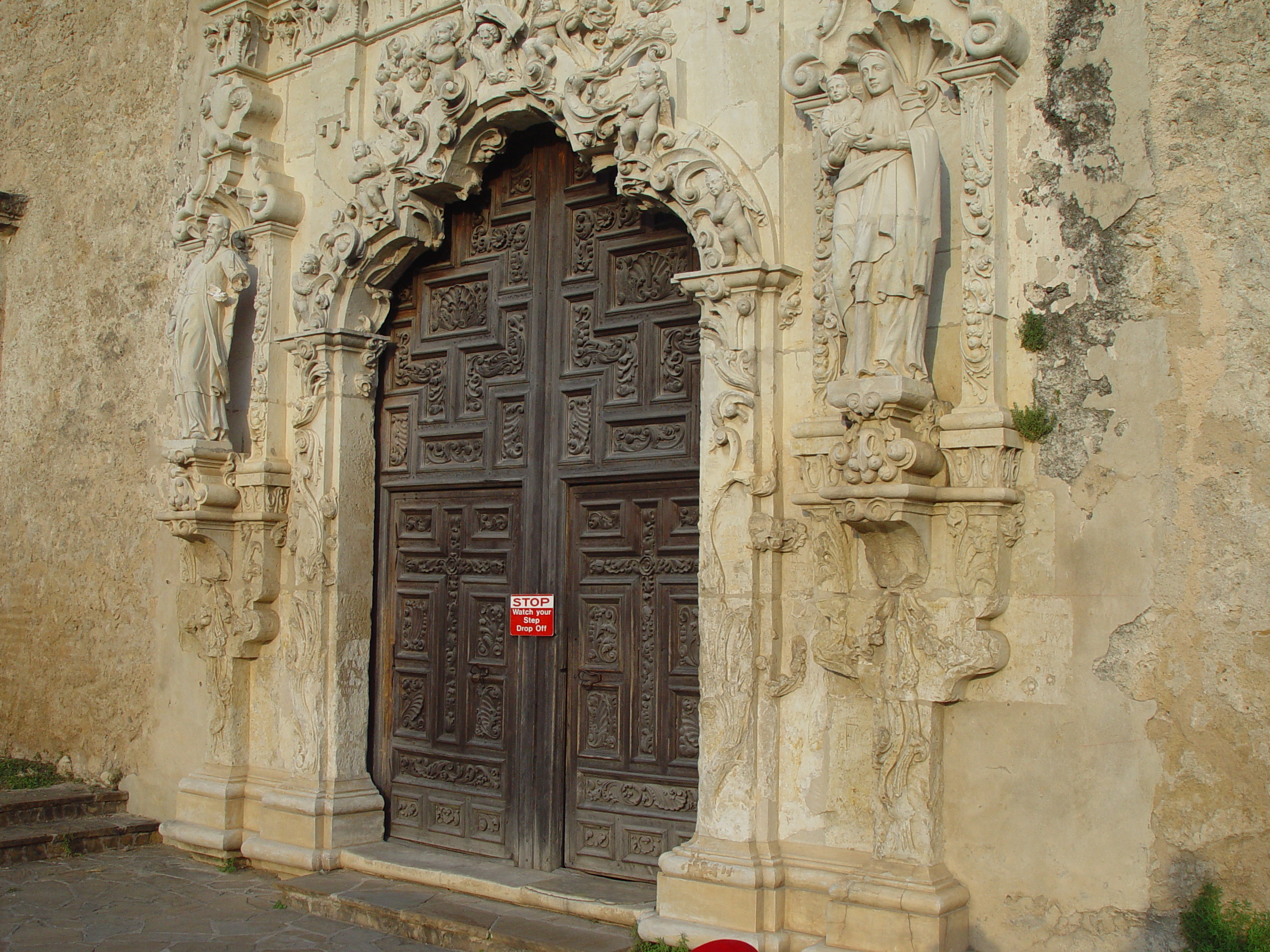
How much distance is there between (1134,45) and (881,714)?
2467 mm

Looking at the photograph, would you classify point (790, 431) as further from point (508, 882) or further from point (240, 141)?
point (240, 141)

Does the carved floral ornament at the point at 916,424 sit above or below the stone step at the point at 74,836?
above

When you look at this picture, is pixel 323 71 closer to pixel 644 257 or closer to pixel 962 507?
pixel 644 257

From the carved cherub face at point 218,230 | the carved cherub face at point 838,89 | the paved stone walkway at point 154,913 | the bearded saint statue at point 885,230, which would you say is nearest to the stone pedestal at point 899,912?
the bearded saint statue at point 885,230

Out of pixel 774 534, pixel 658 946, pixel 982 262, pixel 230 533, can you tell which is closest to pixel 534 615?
pixel 774 534

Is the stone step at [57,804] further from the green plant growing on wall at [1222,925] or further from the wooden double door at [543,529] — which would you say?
the green plant growing on wall at [1222,925]

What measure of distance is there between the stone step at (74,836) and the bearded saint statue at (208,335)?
7.98 feet

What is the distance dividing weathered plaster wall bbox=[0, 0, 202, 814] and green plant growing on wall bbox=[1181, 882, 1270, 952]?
5.57 meters

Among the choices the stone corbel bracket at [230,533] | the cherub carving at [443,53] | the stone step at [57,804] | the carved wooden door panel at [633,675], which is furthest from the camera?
the stone step at [57,804]

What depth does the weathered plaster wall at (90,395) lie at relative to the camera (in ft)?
26.0

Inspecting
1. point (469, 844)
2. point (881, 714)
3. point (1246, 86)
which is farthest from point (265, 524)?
point (1246, 86)

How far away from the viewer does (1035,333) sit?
435cm

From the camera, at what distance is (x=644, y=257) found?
A: 5824mm

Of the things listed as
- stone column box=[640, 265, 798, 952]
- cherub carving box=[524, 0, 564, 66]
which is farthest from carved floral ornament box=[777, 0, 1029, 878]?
cherub carving box=[524, 0, 564, 66]
